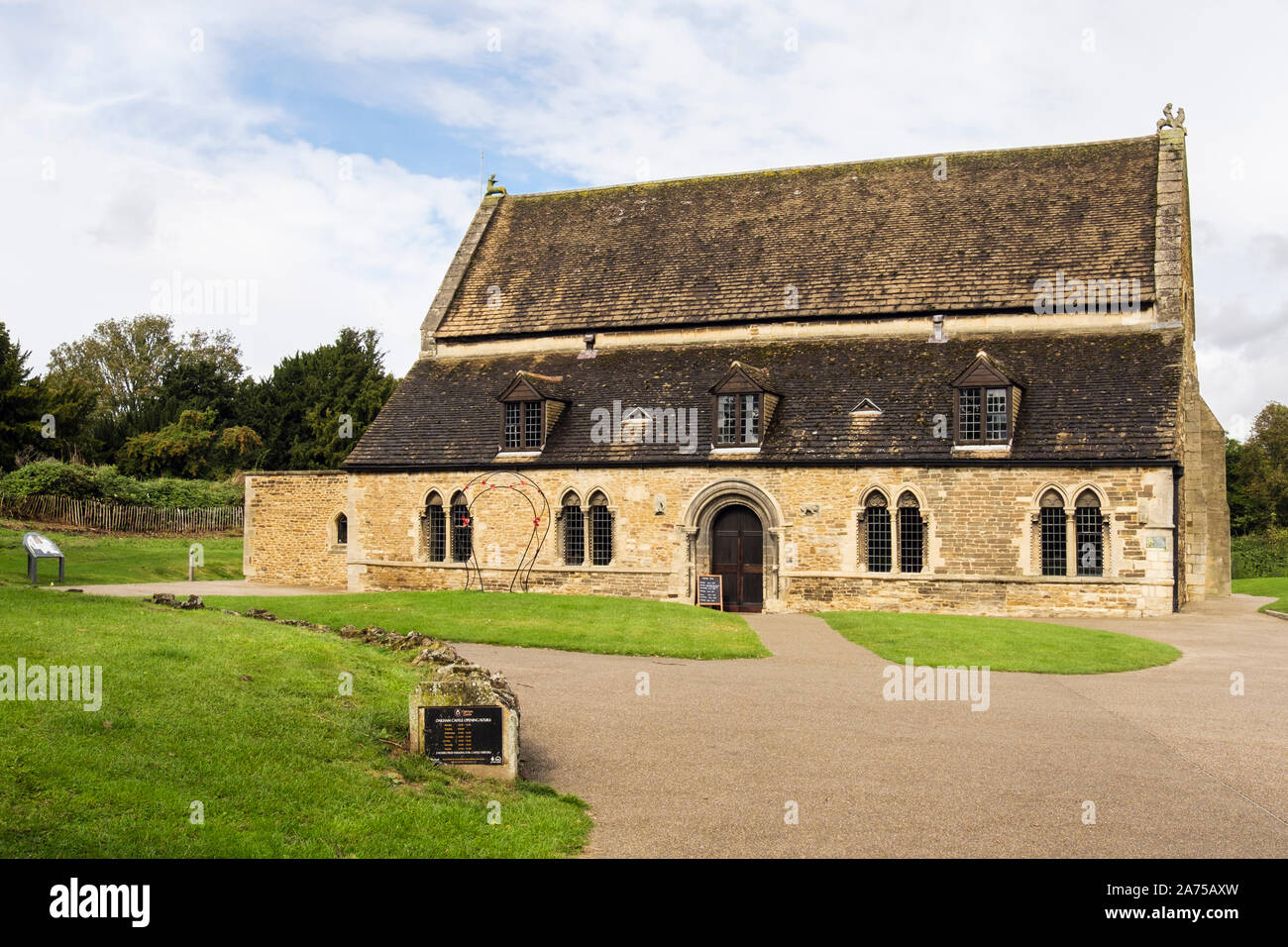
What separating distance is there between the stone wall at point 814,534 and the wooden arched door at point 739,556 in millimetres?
478

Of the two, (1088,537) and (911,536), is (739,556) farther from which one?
(1088,537)

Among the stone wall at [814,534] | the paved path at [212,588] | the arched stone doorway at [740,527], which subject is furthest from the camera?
the arched stone doorway at [740,527]

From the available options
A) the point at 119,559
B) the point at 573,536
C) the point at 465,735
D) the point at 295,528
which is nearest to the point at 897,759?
the point at 465,735

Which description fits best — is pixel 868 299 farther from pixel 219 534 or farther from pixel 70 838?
pixel 219 534

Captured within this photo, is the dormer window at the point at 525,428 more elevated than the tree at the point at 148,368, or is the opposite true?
the tree at the point at 148,368

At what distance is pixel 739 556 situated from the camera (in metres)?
29.7

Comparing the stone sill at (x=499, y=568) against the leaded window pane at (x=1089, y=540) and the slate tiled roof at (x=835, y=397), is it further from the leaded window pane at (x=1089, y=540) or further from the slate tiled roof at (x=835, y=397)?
the leaded window pane at (x=1089, y=540)

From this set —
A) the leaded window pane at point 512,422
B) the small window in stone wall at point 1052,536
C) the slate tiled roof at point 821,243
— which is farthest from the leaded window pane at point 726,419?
the small window in stone wall at point 1052,536

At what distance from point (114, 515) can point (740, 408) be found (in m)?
28.6

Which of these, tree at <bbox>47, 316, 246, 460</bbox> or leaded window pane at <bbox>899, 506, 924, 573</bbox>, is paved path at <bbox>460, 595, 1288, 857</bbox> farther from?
tree at <bbox>47, 316, 246, 460</bbox>

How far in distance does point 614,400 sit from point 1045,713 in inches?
734

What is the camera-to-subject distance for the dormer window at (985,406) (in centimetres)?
2736

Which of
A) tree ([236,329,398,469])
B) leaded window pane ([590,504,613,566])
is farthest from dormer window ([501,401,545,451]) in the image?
tree ([236,329,398,469])

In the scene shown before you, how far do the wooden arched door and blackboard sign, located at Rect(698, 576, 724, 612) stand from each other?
0.92 metres
